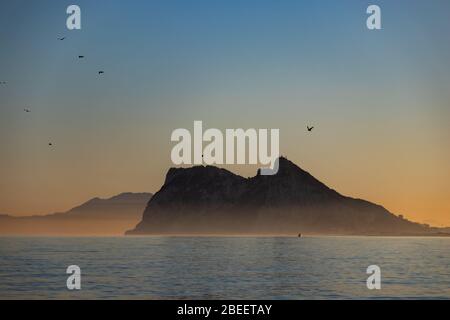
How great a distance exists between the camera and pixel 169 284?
71438mm

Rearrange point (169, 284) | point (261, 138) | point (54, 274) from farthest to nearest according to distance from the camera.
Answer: point (54, 274), point (169, 284), point (261, 138)

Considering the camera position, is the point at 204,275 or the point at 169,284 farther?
the point at 204,275

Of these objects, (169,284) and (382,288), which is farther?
(169,284)

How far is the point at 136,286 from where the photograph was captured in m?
67.2

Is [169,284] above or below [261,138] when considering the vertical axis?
below
